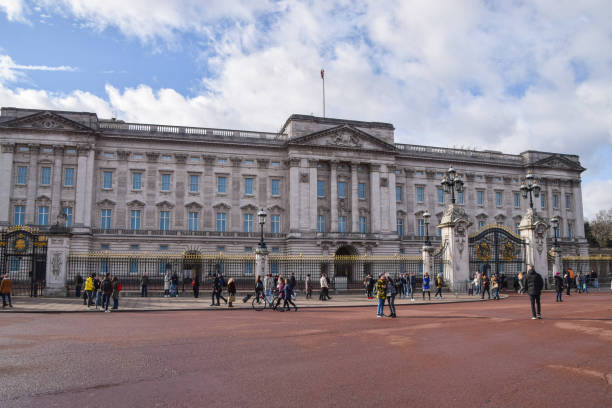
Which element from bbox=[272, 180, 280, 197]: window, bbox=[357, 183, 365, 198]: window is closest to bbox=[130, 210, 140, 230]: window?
bbox=[272, 180, 280, 197]: window

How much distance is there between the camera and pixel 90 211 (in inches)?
1961

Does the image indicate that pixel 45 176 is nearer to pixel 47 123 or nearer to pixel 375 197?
pixel 47 123

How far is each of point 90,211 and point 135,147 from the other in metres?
8.60

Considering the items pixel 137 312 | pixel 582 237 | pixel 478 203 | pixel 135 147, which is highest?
pixel 135 147

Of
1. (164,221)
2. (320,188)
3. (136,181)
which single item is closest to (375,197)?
(320,188)

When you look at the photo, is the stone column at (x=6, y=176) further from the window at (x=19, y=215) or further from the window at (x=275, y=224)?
the window at (x=275, y=224)

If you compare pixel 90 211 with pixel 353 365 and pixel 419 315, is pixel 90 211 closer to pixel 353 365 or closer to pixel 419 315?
pixel 419 315

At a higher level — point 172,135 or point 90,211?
point 172,135

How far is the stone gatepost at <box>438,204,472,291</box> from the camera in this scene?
2869cm

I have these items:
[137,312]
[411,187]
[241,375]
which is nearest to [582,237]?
[411,187]

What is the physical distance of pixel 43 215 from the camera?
4922 centimetres

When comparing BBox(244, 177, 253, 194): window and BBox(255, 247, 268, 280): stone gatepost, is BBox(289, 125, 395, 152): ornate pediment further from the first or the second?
BBox(255, 247, 268, 280): stone gatepost

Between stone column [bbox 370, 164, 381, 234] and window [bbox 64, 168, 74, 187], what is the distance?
3413cm

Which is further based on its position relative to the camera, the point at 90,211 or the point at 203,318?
the point at 90,211
